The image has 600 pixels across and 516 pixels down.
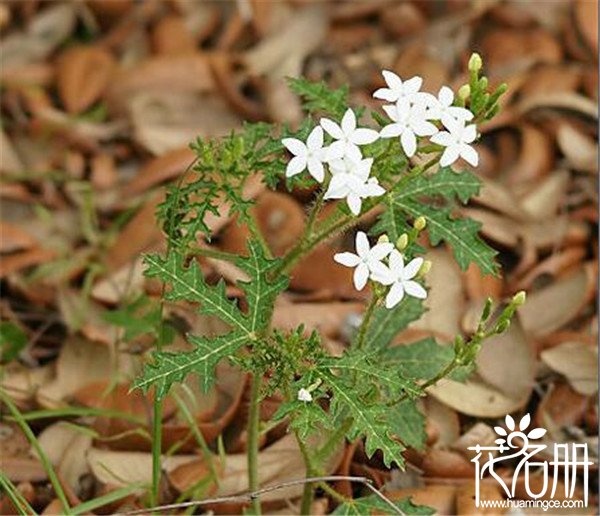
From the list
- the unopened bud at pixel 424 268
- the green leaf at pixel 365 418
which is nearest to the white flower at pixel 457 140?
the unopened bud at pixel 424 268

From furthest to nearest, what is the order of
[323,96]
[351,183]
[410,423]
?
1. [410,423]
2. [323,96]
3. [351,183]

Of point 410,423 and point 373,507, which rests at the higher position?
point 410,423

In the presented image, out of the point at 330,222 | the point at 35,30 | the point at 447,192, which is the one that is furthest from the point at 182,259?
the point at 35,30

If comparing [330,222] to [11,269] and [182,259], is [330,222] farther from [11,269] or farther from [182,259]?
[11,269]

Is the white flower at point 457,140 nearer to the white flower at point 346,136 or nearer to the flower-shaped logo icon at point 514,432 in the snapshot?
the white flower at point 346,136

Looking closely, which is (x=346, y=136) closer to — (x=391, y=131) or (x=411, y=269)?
(x=391, y=131)

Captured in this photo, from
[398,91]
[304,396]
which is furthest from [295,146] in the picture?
[304,396]
